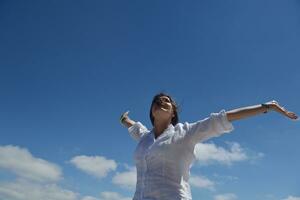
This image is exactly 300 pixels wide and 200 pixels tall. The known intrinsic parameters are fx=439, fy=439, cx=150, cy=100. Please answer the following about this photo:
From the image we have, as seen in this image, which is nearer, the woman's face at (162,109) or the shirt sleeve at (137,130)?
the woman's face at (162,109)

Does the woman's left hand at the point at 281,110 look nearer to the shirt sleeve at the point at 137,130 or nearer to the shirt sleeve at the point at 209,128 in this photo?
the shirt sleeve at the point at 209,128

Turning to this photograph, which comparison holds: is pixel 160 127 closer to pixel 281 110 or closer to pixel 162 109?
pixel 162 109

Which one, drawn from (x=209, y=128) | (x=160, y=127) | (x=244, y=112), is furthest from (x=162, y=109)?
(x=244, y=112)

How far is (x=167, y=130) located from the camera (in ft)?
18.7

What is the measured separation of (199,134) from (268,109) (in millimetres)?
853

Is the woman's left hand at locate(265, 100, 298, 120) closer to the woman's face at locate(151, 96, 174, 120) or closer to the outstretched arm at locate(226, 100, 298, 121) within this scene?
the outstretched arm at locate(226, 100, 298, 121)

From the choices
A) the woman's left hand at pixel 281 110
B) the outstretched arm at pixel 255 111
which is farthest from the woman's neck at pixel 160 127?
the woman's left hand at pixel 281 110

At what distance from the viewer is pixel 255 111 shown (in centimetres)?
502

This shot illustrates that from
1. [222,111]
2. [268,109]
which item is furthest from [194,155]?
[268,109]

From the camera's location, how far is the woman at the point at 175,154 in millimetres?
5070

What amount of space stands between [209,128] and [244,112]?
44cm

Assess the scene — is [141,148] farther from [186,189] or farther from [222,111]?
[222,111]

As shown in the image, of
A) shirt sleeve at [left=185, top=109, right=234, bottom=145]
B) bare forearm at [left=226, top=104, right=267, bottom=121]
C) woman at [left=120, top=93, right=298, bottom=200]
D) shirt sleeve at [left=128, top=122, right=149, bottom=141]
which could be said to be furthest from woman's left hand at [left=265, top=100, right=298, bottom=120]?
shirt sleeve at [left=128, top=122, right=149, bottom=141]

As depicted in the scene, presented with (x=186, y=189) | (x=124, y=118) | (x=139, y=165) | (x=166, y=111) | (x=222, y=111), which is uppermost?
(x=124, y=118)
